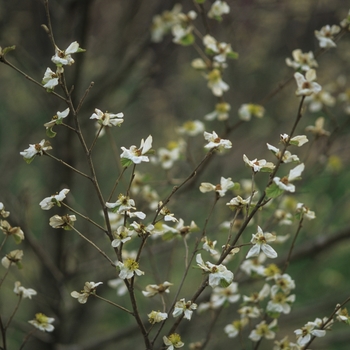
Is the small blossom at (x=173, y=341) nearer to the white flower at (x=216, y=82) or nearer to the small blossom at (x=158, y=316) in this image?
the small blossom at (x=158, y=316)

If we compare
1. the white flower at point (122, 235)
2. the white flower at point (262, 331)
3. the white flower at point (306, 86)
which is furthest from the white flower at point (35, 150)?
the white flower at point (262, 331)

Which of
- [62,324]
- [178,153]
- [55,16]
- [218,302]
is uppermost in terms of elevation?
[55,16]

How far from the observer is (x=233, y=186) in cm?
126

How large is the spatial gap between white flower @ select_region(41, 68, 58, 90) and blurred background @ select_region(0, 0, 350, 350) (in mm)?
760

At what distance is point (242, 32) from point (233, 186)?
2299 millimetres

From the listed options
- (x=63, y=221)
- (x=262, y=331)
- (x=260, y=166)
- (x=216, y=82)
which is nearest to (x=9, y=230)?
(x=63, y=221)

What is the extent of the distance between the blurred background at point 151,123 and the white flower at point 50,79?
76 centimetres

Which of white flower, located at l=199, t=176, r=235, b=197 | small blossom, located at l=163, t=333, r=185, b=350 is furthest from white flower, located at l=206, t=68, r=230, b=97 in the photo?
small blossom, located at l=163, t=333, r=185, b=350

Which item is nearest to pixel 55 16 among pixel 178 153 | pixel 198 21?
pixel 178 153

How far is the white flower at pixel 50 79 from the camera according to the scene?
3.63ft

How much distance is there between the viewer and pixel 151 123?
14.7 ft

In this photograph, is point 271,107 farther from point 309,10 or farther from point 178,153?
point 178,153

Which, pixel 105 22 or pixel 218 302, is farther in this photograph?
pixel 105 22

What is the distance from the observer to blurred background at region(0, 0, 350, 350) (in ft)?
7.95
